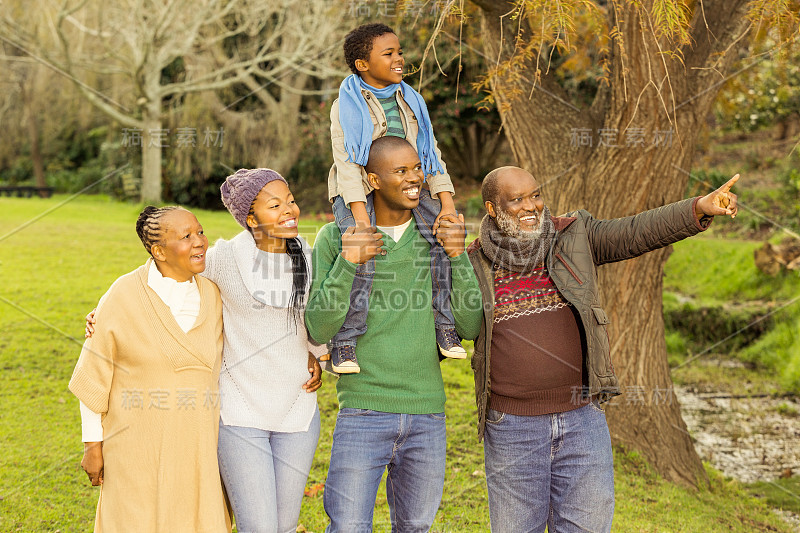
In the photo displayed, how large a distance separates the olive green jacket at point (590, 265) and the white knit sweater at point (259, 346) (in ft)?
2.18

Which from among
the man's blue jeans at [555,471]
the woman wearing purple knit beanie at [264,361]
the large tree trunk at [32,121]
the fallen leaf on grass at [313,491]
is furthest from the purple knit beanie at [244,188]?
the large tree trunk at [32,121]

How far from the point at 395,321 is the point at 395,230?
343 mm

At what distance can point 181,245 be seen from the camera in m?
2.60

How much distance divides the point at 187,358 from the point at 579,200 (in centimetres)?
289

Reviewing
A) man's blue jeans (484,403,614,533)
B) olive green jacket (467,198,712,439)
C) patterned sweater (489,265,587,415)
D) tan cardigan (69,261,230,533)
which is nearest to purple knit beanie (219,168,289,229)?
tan cardigan (69,261,230,533)

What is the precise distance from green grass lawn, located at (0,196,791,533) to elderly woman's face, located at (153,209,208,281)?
4.51 feet

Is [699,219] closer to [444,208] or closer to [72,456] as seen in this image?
[444,208]

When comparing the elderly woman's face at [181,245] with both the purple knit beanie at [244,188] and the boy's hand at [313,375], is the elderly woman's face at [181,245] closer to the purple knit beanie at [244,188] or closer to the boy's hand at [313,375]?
the purple knit beanie at [244,188]

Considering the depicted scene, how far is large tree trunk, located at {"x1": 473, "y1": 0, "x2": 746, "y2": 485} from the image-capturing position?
4.33 m

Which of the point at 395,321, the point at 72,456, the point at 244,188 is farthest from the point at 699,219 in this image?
the point at 72,456

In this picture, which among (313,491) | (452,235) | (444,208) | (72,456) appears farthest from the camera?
(72,456)

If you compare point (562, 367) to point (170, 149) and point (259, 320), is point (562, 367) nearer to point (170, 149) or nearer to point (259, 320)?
point (259, 320)

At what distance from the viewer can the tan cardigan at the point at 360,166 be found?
288 cm

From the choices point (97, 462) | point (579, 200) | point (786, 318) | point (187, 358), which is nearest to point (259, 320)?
point (187, 358)
